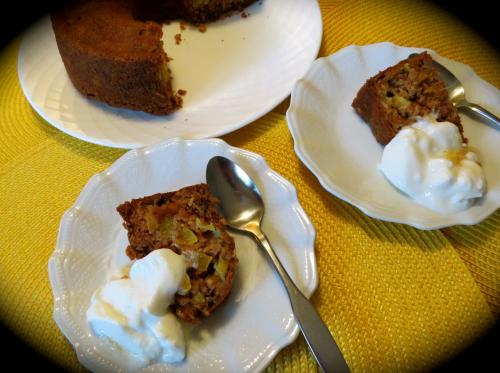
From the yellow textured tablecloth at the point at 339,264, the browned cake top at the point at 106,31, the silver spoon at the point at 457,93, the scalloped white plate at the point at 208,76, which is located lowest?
the yellow textured tablecloth at the point at 339,264

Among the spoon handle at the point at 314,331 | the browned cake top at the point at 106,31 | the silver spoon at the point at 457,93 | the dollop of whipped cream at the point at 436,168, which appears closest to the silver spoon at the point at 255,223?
the spoon handle at the point at 314,331

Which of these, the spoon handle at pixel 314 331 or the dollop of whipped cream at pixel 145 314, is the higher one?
the dollop of whipped cream at pixel 145 314

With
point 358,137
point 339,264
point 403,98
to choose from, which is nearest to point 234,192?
point 339,264

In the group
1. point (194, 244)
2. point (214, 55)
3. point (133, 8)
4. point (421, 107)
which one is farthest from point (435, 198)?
point (133, 8)

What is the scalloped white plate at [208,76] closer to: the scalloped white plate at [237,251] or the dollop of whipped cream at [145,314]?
the scalloped white plate at [237,251]

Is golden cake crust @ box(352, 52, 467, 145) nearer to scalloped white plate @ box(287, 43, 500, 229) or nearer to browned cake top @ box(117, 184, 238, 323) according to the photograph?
scalloped white plate @ box(287, 43, 500, 229)

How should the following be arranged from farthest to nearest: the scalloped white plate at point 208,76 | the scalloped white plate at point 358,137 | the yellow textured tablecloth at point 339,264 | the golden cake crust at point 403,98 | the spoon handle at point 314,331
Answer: the scalloped white plate at point 208,76 < the golden cake crust at point 403,98 < the scalloped white plate at point 358,137 < the yellow textured tablecloth at point 339,264 < the spoon handle at point 314,331
